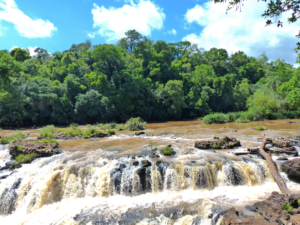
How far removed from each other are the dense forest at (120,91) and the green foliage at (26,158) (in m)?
20.0

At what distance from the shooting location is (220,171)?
34.0ft

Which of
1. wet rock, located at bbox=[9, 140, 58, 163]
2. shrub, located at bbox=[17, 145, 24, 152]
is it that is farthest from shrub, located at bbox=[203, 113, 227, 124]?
shrub, located at bbox=[17, 145, 24, 152]

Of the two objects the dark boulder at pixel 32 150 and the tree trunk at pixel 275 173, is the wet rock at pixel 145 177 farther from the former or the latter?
the dark boulder at pixel 32 150

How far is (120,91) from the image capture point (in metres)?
39.3

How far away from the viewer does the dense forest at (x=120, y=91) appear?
32.8m

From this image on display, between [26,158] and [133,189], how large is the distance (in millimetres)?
7447

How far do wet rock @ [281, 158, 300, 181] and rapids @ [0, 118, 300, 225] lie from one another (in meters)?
0.33

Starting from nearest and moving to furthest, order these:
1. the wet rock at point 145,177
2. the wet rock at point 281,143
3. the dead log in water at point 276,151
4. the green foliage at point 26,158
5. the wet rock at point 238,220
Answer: the wet rock at point 238,220, the wet rock at point 145,177, the dead log in water at point 276,151, the green foliage at point 26,158, the wet rock at point 281,143

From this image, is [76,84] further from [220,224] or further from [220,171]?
[220,224]

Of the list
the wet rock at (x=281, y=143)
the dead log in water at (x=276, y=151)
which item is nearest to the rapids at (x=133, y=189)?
the dead log in water at (x=276, y=151)

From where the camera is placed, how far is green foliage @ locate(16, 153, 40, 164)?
12598 millimetres

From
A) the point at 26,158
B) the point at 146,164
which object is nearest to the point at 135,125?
the point at 26,158

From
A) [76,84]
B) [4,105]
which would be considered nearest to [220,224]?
[4,105]

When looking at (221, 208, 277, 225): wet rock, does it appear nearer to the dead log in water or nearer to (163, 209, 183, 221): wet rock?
(163, 209, 183, 221): wet rock
